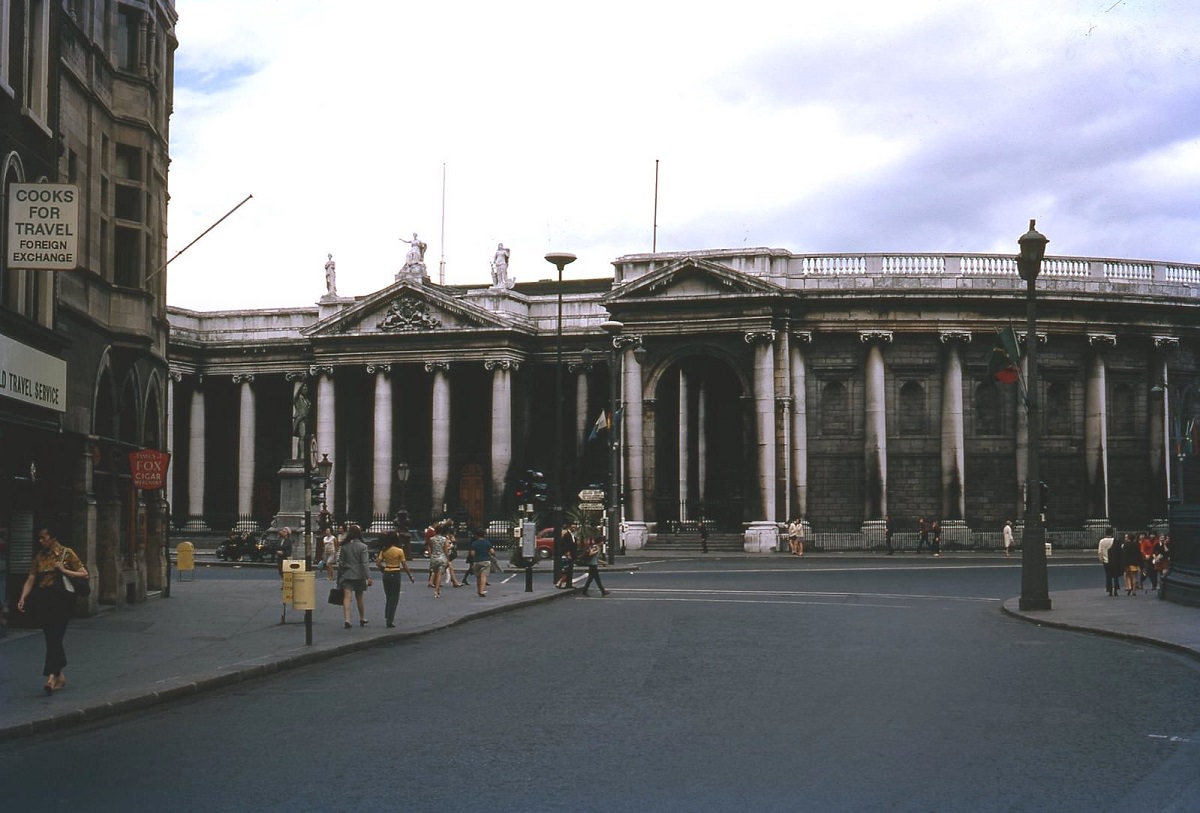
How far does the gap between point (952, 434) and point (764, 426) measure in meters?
8.71

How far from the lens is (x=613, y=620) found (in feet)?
89.4

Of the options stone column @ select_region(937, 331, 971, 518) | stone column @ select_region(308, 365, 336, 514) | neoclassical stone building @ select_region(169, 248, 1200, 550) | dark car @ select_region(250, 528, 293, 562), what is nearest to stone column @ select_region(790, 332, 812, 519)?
neoclassical stone building @ select_region(169, 248, 1200, 550)

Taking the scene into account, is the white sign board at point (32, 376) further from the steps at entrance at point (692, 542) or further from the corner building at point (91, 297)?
the steps at entrance at point (692, 542)

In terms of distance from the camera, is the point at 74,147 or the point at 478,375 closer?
the point at 74,147

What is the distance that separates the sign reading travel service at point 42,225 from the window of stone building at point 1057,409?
56.4 metres

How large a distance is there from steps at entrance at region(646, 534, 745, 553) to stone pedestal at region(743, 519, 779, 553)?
2.38ft

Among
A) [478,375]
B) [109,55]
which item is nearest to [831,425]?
[478,375]

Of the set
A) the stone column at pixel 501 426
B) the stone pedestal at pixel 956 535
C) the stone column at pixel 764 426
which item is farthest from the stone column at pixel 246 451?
the stone pedestal at pixel 956 535

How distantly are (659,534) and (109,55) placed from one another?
43.8 meters

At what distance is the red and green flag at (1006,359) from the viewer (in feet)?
105

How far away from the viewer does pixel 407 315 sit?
255 feet

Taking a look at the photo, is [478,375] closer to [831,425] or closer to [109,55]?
[831,425]

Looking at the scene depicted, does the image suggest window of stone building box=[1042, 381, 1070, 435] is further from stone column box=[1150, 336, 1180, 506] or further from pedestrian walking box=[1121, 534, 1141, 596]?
pedestrian walking box=[1121, 534, 1141, 596]

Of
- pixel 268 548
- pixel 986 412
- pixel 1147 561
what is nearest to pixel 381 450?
pixel 268 548
